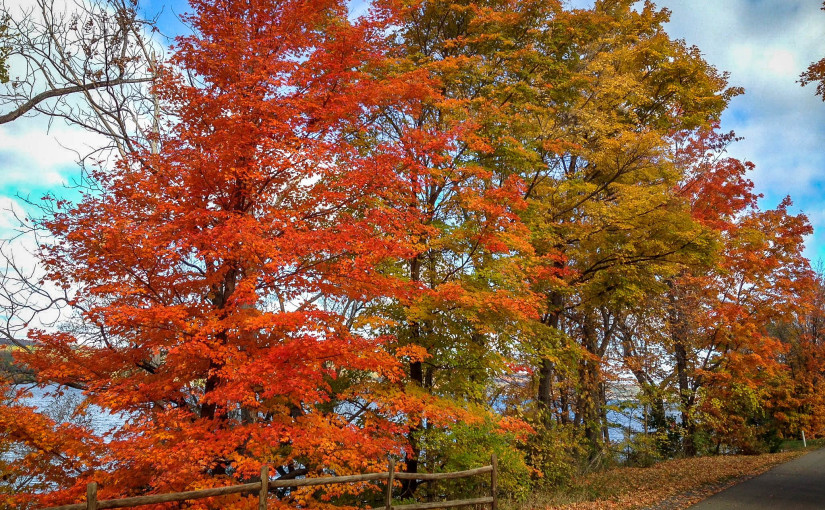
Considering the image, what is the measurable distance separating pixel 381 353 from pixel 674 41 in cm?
1467

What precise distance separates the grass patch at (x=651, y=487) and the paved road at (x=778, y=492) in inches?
16.6

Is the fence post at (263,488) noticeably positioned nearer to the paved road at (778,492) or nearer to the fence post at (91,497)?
the fence post at (91,497)

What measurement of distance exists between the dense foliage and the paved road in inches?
155

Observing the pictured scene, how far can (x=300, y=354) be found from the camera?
754 centimetres

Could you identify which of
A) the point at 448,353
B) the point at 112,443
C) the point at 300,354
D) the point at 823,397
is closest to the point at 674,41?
the point at 448,353

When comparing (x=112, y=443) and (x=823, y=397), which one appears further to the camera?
(x=823, y=397)

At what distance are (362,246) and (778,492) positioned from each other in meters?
13.4

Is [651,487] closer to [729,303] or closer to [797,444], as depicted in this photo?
[729,303]

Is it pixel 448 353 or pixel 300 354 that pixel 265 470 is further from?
pixel 448 353

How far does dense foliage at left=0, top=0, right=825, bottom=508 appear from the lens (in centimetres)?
766

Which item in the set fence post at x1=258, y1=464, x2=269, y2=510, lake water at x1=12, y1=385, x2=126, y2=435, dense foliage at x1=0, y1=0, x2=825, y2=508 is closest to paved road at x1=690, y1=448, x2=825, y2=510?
dense foliage at x1=0, y1=0, x2=825, y2=508

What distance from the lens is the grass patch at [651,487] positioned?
461 inches

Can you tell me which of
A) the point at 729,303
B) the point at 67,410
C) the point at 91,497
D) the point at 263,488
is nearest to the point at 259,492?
the point at 263,488

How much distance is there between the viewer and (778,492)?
12.9m
